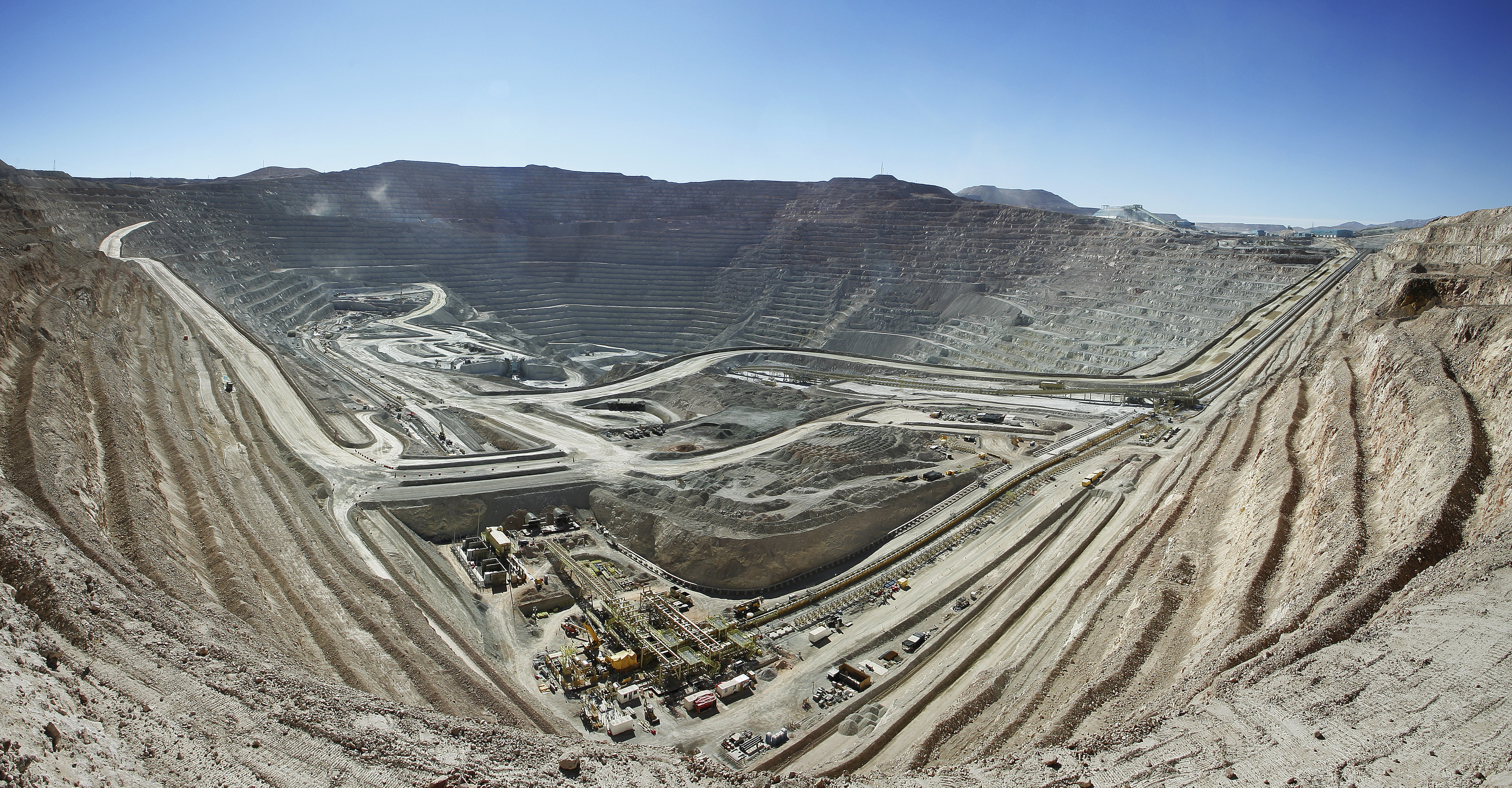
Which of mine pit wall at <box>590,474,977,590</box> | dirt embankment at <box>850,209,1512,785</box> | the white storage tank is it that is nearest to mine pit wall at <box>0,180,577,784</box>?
the white storage tank

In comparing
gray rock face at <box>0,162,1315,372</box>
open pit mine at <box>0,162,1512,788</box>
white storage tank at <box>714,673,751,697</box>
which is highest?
gray rock face at <box>0,162,1315,372</box>

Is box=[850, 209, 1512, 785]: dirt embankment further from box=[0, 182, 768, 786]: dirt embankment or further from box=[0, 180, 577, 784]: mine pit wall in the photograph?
box=[0, 180, 577, 784]: mine pit wall

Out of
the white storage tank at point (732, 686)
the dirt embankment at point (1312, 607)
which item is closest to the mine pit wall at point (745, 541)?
the white storage tank at point (732, 686)

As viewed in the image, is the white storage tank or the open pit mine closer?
the open pit mine

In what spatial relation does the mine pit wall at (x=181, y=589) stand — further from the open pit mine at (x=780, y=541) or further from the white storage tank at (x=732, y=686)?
the white storage tank at (x=732, y=686)

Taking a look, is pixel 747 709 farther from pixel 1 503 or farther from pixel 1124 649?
pixel 1 503

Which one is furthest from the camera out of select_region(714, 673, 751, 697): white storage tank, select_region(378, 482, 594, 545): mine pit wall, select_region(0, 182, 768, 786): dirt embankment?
select_region(378, 482, 594, 545): mine pit wall
